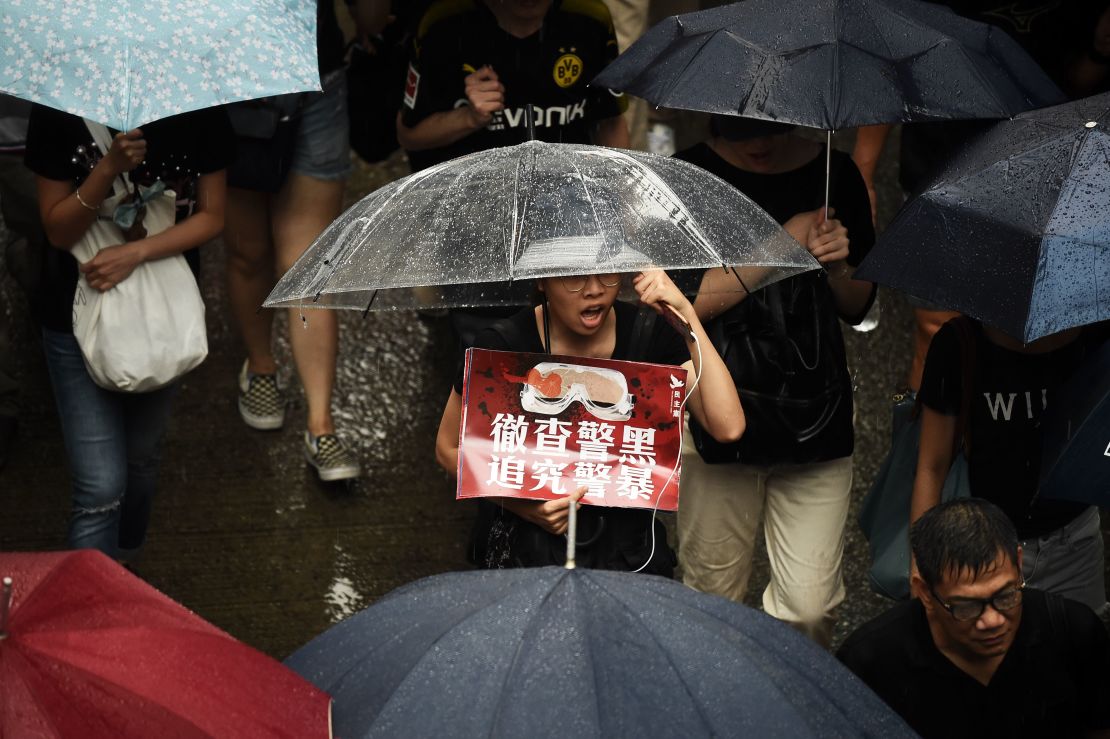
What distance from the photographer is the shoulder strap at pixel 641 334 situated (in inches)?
152

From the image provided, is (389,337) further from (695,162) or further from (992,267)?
(992,267)

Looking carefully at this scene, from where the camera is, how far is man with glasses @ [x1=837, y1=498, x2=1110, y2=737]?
3555mm

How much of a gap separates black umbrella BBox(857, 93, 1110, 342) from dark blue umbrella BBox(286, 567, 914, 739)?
118 centimetres

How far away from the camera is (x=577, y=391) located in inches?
144

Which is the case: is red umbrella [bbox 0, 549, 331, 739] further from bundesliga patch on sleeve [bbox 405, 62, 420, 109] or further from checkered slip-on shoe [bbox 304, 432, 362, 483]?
checkered slip-on shoe [bbox 304, 432, 362, 483]

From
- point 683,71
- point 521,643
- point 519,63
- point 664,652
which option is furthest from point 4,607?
point 519,63

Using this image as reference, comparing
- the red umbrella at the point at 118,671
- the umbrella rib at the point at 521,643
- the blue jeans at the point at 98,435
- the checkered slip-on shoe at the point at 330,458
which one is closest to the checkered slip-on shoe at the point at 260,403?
the checkered slip-on shoe at the point at 330,458

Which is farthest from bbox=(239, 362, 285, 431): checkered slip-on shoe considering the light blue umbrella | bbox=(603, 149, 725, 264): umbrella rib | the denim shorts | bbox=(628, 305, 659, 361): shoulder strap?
bbox=(603, 149, 725, 264): umbrella rib

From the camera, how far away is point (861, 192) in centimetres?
457

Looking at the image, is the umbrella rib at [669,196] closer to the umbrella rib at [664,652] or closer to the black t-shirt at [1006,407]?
the black t-shirt at [1006,407]

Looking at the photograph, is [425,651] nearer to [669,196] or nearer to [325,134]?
[669,196]

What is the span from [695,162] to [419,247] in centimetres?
113

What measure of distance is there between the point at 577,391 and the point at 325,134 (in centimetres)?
252

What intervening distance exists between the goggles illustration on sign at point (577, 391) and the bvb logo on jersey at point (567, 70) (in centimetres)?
189
